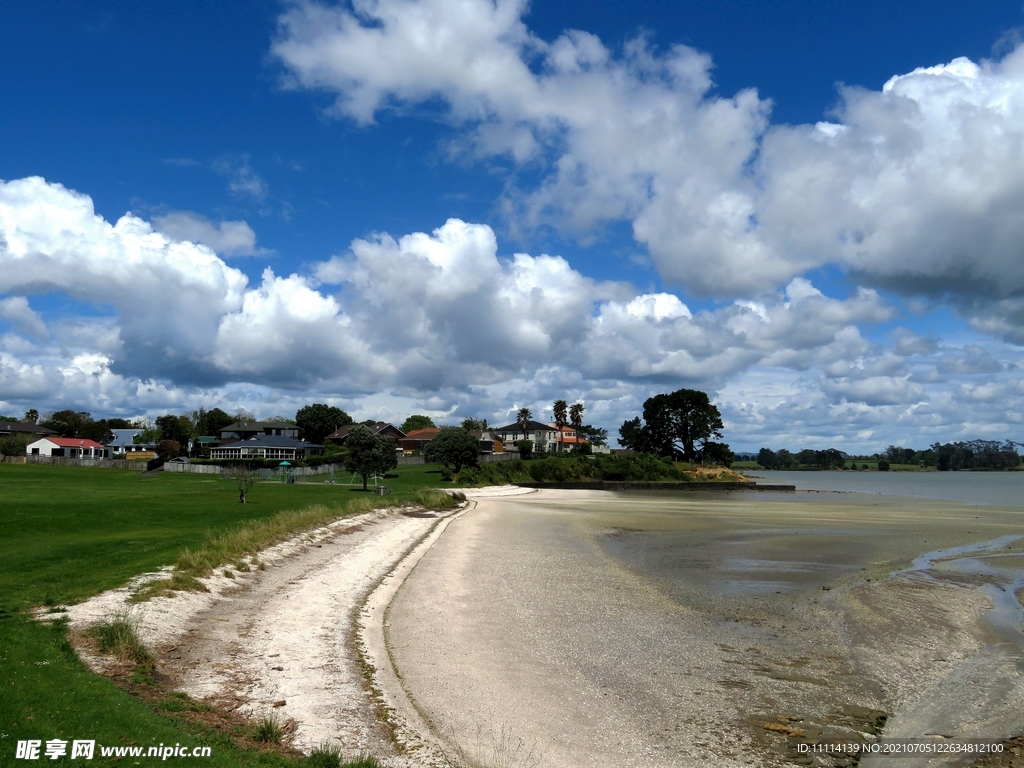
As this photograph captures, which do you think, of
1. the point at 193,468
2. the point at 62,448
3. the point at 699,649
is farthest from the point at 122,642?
the point at 62,448

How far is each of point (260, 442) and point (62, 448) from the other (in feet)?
106

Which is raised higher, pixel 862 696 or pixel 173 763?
pixel 173 763

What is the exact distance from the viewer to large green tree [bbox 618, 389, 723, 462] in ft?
388

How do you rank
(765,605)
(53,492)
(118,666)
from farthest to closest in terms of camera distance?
(53,492) → (765,605) → (118,666)

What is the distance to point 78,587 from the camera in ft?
47.3

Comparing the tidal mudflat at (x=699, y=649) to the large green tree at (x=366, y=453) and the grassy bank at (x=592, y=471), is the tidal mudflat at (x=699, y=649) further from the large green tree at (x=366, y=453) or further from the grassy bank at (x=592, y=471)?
the grassy bank at (x=592, y=471)

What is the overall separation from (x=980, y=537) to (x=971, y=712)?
3228 centimetres

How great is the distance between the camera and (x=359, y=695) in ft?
34.9

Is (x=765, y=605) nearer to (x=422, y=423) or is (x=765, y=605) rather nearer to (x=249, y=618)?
(x=249, y=618)

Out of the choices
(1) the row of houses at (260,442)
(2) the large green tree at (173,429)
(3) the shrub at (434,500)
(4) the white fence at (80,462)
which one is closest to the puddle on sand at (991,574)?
(3) the shrub at (434,500)

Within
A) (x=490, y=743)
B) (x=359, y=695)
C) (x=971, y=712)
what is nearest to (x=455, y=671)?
(x=359, y=695)

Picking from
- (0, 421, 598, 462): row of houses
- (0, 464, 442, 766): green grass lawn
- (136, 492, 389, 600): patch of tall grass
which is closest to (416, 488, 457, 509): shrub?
(0, 464, 442, 766): green grass lawn

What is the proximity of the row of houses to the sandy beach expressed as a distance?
227ft

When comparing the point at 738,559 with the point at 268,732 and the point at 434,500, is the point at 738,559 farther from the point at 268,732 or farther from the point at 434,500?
the point at 434,500
